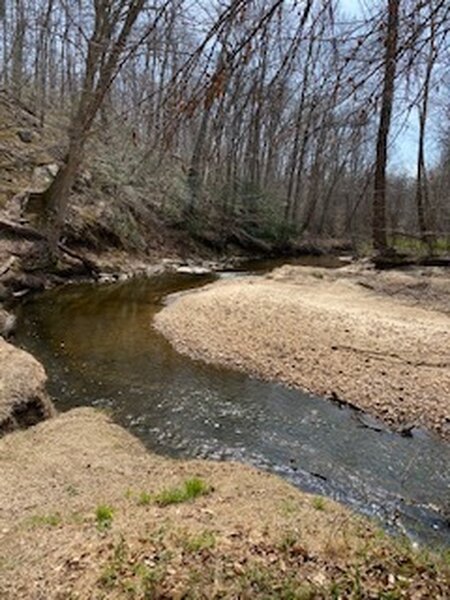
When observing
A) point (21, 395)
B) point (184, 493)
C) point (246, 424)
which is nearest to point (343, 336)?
point (246, 424)

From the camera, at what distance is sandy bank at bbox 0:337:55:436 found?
218 inches

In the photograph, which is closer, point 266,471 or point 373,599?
point 373,599

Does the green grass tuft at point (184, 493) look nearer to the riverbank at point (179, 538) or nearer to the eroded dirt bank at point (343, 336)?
the riverbank at point (179, 538)

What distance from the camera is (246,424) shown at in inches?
261

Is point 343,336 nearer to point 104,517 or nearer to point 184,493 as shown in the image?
point 184,493

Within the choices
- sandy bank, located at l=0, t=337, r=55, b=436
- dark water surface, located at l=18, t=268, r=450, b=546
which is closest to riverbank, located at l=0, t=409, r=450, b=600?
sandy bank, located at l=0, t=337, r=55, b=436

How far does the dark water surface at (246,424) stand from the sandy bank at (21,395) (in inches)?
28.1

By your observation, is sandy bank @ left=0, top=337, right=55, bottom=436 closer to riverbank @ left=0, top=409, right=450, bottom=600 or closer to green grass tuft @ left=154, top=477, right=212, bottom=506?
riverbank @ left=0, top=409, right=450, bottom=600

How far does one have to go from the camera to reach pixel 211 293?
13766 mm

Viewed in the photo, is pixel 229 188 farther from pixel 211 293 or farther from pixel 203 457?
pixel 203 457

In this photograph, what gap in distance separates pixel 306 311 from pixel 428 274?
16.2 ft

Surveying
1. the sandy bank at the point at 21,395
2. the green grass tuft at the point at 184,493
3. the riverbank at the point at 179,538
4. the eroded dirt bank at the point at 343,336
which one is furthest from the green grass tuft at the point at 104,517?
the eroded dirt bank at the point at 343,336

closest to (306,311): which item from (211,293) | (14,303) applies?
(211,293)

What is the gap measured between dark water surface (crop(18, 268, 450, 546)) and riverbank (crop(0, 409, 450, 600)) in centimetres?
79
